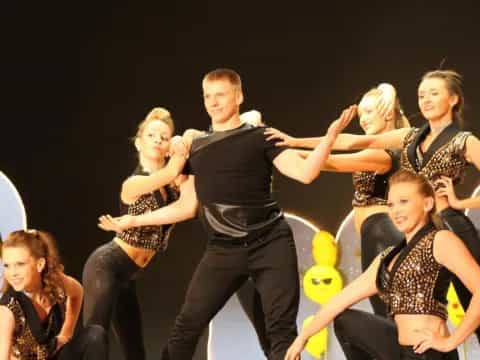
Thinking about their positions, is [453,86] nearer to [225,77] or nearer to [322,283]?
[225,77]

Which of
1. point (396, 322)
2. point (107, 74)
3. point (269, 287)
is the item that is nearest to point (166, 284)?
point (107, 74)

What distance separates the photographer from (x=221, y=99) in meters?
3.59

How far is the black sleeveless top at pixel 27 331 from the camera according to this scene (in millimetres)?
3378

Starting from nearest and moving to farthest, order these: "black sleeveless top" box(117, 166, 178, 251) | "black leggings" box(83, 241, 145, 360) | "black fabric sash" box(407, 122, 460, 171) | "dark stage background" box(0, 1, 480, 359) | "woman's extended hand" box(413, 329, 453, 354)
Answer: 1. "woman's extended hand" box(413, 329, 453, 354)
2. "black fabric sash" box(407, 122, 460, 171)
3. "black leggings" box(83, 241, 145, 360)
4. "black sleeveless top" box(117, 166, 178, 251)
5. "dark stage background" box(0, 1, 480, 359)

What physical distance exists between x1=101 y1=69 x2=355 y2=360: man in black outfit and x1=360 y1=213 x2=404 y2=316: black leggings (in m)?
0.48

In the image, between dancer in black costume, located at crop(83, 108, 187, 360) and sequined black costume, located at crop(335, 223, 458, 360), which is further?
dancer in black costume, located at crop(83, 108, 187, 360)

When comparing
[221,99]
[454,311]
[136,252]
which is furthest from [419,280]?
[136,252]

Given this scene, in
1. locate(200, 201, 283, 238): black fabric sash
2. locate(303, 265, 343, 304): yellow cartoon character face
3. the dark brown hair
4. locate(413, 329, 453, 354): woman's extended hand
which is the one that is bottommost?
locate(303, 265, 343, 304): yellow cartoon character face

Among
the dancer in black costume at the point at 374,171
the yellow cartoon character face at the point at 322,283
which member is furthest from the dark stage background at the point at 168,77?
the dancer in black costume at the point at 374,171

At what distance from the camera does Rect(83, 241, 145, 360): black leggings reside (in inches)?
157

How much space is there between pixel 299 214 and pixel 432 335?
1.87m

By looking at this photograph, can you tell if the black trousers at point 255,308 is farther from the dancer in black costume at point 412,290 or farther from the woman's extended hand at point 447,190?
the woman's extended hand at point 447,190

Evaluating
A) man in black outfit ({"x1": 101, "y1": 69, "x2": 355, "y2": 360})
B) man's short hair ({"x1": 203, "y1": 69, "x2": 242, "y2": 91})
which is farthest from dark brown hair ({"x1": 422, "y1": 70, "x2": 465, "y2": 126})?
man's short hair ({"x1": 203, "y1": 69, "x2": 242, "y2": 91})

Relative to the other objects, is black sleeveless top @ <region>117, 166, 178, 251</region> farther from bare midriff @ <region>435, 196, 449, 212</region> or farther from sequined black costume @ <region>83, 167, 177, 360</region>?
bare midriff @ <region>435, 196, 449, 212</region>
